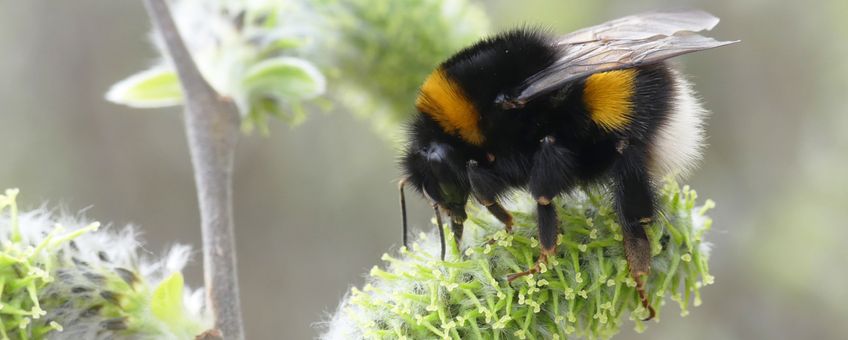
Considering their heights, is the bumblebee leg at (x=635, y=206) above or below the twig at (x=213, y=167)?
below

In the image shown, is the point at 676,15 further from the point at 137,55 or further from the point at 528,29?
the point at 137,55

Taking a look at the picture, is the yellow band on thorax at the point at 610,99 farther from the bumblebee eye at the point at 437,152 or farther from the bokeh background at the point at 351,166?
the bokeh background at the point at 351,166

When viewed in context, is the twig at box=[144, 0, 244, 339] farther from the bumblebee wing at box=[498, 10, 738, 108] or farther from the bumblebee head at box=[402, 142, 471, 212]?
the bumblebee wing at box=[498, 10, 738, 108]

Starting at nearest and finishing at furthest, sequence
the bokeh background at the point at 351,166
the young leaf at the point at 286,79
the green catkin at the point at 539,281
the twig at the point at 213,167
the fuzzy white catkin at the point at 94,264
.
A: the green catkin at the point at 539,281 < the fuzzy white catkin at the point at 94,264 < the twig at the point at 213,167 < the young leaf at the point at 286,79 < the bokeh background at the point at 351,166

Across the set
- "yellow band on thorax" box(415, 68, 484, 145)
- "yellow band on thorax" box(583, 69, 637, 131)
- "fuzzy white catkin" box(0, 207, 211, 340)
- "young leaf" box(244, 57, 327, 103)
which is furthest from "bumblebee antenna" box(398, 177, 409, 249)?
"young leaf" box(244, 57, 327, 103)

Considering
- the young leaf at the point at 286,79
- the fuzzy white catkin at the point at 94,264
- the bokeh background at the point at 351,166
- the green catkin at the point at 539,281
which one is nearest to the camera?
the green catkin at the point at 539,281

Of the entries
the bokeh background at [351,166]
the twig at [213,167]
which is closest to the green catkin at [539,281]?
the twig at [213,167]

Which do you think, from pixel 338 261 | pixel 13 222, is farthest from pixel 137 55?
pixel 13 222

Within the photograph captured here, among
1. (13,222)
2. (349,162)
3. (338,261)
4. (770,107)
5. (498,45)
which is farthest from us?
(338,261)
